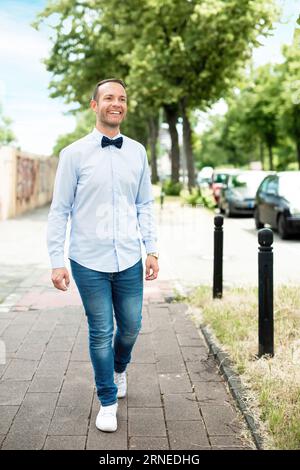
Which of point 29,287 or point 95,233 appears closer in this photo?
point 95,233

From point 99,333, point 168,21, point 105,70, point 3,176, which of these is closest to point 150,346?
point 99,333

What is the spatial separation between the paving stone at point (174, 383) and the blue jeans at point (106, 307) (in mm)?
799

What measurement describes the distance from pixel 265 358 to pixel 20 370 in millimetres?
1853

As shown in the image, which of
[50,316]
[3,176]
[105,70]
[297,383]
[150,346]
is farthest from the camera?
[105,70]

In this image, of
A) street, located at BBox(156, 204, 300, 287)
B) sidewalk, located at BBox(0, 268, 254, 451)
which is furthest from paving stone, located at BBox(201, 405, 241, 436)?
street, located at BBox(156, 204, 300, 287)

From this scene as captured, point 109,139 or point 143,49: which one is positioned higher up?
point 143,49

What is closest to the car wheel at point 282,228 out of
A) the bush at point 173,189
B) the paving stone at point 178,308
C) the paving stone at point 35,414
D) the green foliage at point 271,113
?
the paving stone at point 178,308

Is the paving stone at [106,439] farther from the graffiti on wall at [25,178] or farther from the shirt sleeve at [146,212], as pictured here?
the graffiti on wall at [25,178]

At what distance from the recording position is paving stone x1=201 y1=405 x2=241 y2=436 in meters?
3.77

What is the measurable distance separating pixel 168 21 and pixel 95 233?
2324cm

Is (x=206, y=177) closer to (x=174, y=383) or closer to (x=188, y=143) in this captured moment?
(x=188, y=143)

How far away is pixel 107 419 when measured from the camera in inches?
147

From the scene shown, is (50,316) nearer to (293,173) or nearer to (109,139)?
(109,139)

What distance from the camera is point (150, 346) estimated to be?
5672 millimetres
